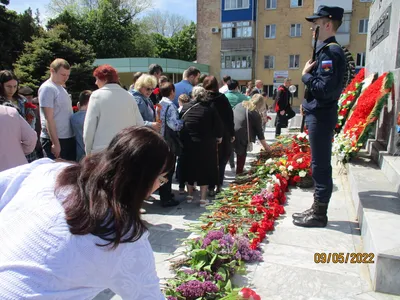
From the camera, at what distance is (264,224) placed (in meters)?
3.25

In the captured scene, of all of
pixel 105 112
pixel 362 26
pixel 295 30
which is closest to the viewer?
pixel 105 112

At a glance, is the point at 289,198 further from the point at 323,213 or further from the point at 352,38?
the point at 352,38

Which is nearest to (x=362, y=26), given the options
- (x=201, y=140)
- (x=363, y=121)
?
(x=363, y=121)

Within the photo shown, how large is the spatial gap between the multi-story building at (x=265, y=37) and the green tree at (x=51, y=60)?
65.0ft

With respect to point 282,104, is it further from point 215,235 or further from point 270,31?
point 270,31

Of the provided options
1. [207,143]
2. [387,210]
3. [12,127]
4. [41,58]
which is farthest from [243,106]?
[41,58]

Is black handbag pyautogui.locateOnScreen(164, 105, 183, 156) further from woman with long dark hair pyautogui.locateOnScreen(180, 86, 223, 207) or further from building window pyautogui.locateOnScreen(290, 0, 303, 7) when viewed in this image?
building window pyautogui.locateOnScreen(290, 0, 303, 7)

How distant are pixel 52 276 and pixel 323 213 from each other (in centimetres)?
283

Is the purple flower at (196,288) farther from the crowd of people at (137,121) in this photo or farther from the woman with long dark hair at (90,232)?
the crowd of people at (137,121)

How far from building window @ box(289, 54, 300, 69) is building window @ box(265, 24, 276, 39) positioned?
9.04ft

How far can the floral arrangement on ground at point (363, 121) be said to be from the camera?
444 centimetres

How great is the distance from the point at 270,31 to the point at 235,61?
433 centimetres

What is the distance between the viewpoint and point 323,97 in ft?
9.80
